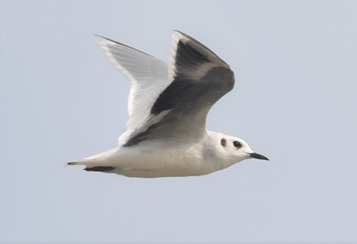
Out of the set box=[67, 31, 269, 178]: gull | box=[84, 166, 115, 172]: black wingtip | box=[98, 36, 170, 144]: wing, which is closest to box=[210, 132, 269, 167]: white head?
box=[67, 31, 269, 178]: gull

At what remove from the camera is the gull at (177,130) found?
397 inches

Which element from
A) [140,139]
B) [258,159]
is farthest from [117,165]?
[258,159]

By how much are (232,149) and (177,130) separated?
37.7 inches

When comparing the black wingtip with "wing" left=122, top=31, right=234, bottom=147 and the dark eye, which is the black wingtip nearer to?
"wing" left=122, top=31, right=234, bottom=147

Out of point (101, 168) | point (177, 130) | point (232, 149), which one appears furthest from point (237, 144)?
point (101, 168)

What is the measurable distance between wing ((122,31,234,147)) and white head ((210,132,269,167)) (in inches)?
15.7

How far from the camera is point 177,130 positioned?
36.0ft

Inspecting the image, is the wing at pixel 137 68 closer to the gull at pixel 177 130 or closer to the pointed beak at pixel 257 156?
the gull at pixel 177 130

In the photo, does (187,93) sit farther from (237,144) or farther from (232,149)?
(237,144)

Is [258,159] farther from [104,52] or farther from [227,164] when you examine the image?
[104,52]

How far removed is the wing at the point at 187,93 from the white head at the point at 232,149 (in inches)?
15.7

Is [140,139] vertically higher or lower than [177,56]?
lower

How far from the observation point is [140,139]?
36.1ft

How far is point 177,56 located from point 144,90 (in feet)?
6.35
